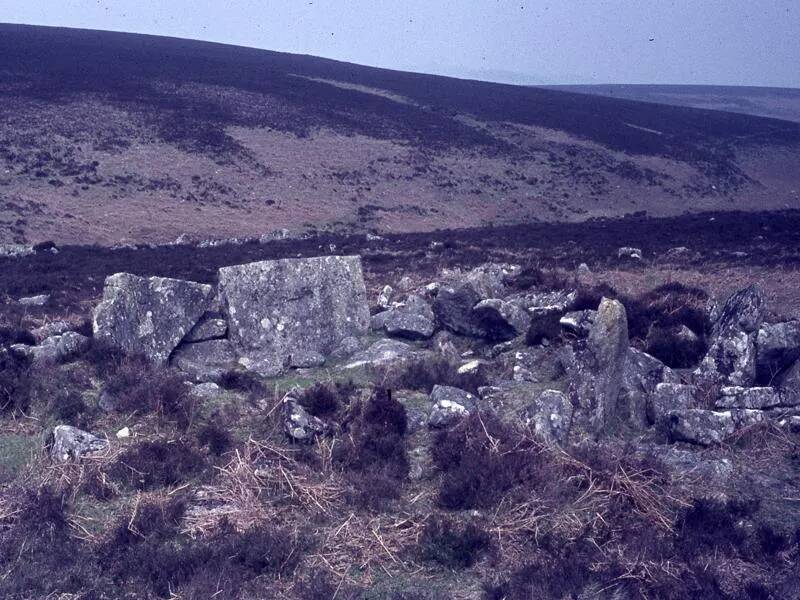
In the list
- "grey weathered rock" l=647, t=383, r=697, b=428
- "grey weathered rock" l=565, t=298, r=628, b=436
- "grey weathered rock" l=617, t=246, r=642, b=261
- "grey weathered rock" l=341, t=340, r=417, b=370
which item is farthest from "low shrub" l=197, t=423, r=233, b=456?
"grey weathered rock" l=617, t=246, r=642, b=261

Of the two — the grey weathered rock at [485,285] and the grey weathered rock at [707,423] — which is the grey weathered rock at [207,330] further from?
the grey weathered rock at [707,423]

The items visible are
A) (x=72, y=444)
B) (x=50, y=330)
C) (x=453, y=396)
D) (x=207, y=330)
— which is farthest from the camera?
(x=50, y=330)

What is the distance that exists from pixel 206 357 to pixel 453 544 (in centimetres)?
591

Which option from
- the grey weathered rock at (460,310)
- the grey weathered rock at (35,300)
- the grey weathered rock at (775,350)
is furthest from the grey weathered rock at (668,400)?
the grey weathered rock at (35,300)

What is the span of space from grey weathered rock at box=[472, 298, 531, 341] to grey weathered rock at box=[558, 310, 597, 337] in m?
0.99

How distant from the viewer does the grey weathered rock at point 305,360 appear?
33.1 feet

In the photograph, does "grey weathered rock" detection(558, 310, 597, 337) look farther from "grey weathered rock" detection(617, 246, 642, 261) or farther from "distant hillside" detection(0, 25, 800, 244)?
"distant hillside" detection(0, 25, 800, 244)

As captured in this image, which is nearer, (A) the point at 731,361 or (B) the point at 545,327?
(A) the point at 731,361

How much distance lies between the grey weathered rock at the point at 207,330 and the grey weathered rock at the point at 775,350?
6.66 metres

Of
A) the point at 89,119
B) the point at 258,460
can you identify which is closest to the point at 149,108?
the point at 89,119

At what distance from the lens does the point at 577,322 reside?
9.59 m

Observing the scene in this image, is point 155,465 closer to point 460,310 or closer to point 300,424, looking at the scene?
point 300,424

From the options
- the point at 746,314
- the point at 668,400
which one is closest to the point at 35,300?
the point at 668,400

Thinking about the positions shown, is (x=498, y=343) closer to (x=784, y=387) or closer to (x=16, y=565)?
(x=784, y=387)
